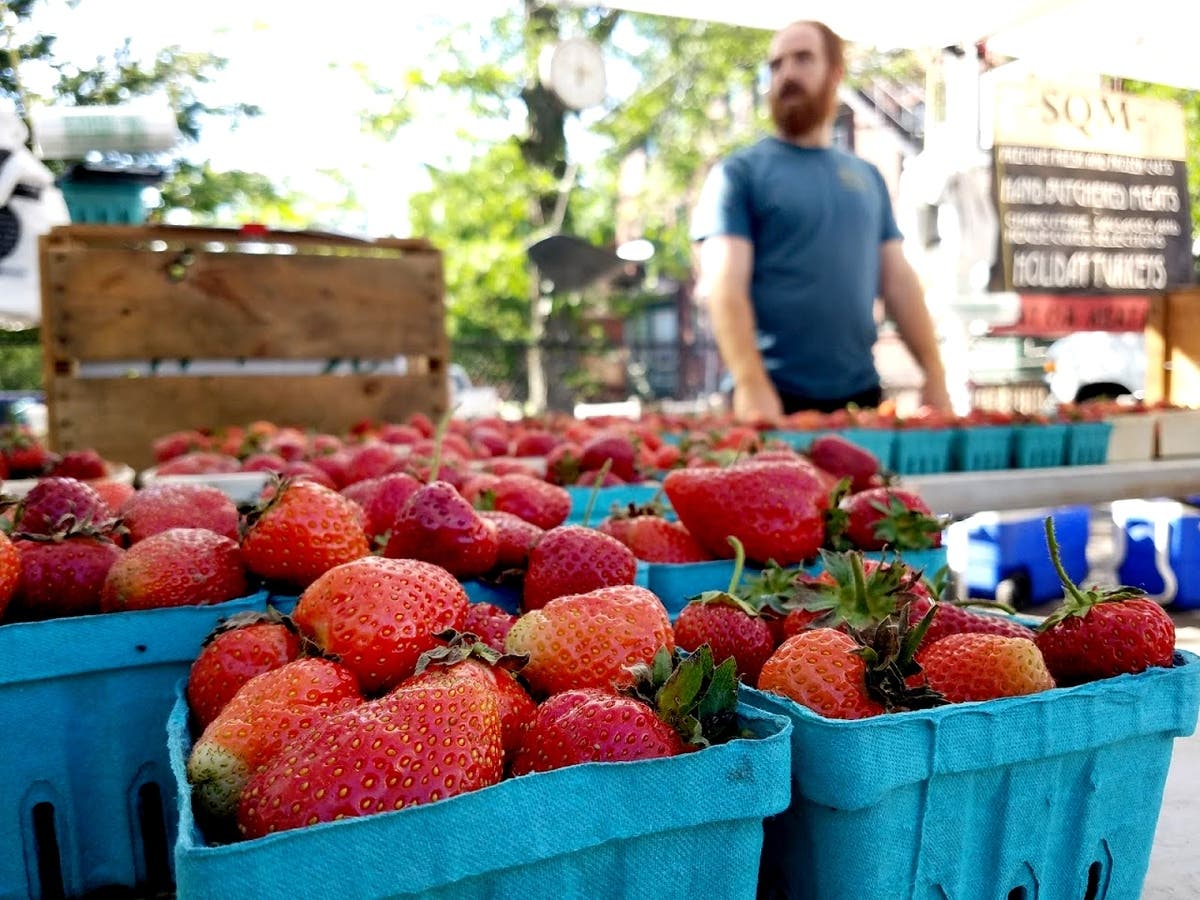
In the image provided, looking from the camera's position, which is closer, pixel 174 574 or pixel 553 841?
pixel 553 841

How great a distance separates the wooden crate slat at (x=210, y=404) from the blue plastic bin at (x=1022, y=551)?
231 centimetres

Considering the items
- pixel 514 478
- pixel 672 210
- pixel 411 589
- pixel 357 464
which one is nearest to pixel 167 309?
pixel 357 464

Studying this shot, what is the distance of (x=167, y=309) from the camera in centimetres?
348

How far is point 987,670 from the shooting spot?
0.84m

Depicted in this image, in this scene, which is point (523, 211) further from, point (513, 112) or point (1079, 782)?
point (1079, 782)

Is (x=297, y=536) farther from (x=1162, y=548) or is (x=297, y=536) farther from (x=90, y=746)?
(x=1162, y=548)

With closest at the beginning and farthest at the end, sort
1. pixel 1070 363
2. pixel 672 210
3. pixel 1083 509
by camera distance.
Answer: pixel 1083 509 → pixel 1070 363 → pixel 672 210

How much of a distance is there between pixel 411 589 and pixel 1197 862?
843 mm

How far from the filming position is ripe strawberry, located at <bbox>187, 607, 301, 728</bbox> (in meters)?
0.89

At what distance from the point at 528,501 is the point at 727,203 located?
2.42 m

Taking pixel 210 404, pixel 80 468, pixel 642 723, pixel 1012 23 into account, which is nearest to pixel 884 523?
pixel 642 723

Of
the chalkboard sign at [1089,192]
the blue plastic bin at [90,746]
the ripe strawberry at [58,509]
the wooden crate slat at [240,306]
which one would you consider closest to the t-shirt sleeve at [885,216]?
the wooden crate slat at [240,306]

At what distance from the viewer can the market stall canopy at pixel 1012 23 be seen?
441cm

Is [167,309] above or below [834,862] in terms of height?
above
